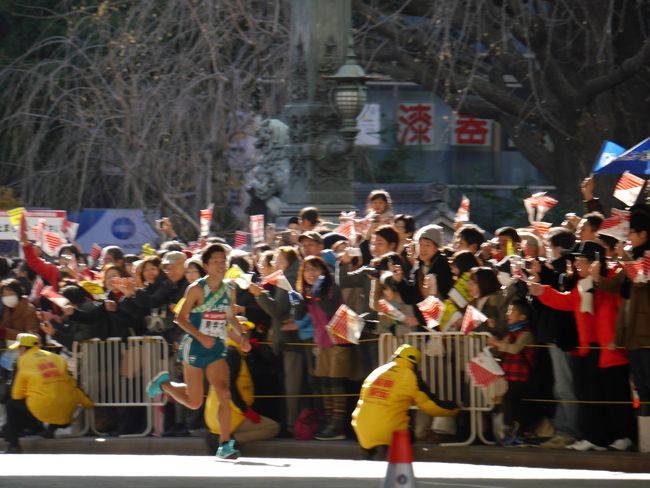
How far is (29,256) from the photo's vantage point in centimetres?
1836

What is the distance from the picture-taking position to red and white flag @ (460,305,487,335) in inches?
556

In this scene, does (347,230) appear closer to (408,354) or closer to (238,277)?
(238,277)

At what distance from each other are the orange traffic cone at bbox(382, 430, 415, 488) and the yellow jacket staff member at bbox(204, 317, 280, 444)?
14.9 ft

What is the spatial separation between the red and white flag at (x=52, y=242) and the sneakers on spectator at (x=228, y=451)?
563 cm

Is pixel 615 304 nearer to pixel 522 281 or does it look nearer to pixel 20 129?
pixel 522 281

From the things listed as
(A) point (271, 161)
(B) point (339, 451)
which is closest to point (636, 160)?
(B) point (339, 451)

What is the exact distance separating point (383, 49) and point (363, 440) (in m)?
12.3

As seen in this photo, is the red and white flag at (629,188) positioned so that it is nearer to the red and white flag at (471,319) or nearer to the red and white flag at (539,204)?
the red and white flag at (539,204)

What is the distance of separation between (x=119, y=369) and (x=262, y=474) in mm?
3836

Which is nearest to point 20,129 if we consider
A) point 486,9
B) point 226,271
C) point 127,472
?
point 486,9

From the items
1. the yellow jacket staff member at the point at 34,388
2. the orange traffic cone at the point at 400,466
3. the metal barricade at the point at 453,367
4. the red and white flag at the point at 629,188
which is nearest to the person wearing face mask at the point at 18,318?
the yellow jacket staff member at the point at 34,388

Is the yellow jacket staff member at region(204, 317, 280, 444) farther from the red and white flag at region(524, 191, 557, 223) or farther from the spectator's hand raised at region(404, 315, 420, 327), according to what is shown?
the red and white flag at region(524, 191, 557, 223)

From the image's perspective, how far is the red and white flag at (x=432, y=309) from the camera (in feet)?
47.4

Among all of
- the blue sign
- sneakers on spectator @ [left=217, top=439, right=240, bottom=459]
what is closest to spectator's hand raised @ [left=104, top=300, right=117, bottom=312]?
sneakers on spectator @ [left=217, top=439, right=240, bottom=459]
